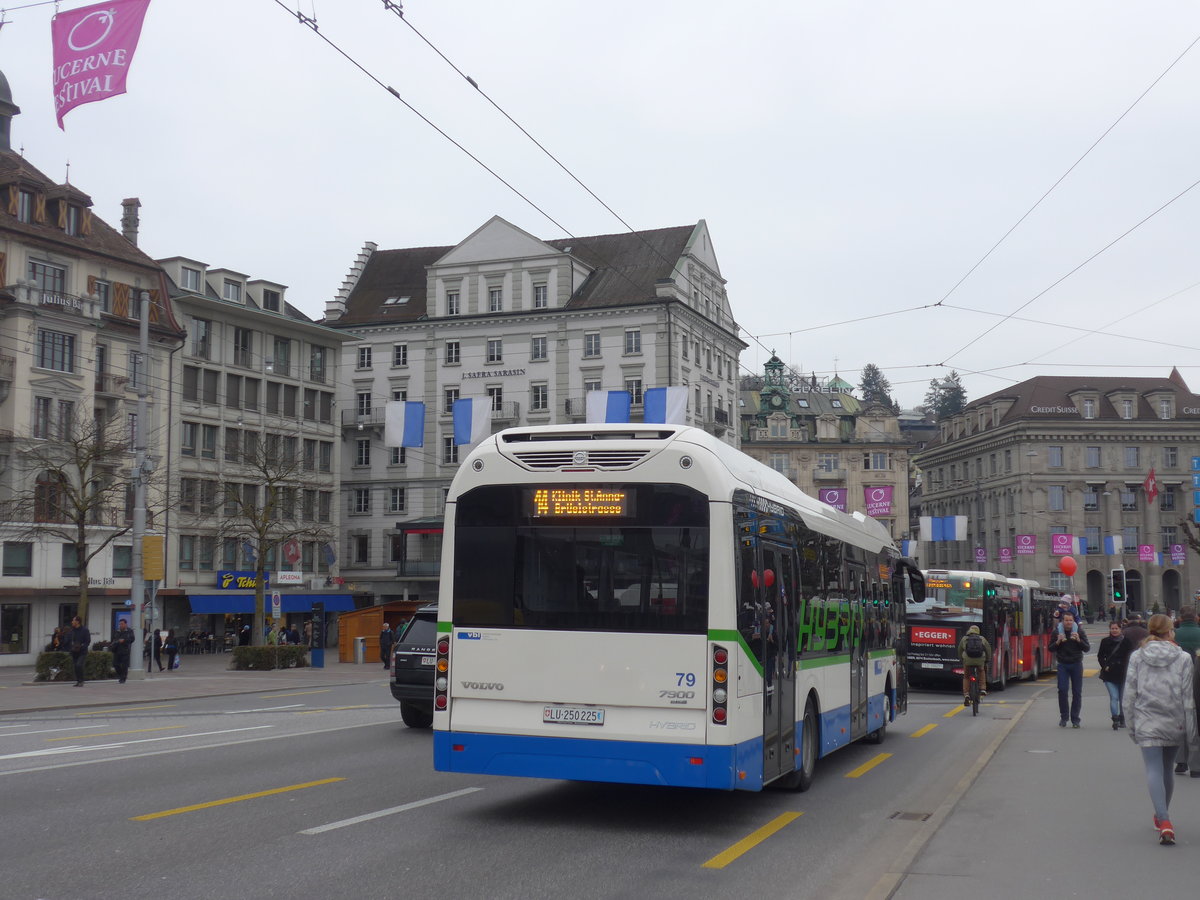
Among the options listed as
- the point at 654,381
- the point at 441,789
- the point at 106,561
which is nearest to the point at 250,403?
the point at 106,561

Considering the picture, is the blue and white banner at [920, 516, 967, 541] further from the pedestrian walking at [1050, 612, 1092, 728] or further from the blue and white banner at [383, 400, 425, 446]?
the pedestrian walking at [1050, 612, 1092, 728]

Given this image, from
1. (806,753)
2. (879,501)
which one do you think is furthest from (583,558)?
(879,501)

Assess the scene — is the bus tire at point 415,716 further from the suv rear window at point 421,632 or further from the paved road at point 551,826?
the paved road at point 551,826

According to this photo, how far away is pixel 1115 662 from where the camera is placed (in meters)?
18.1

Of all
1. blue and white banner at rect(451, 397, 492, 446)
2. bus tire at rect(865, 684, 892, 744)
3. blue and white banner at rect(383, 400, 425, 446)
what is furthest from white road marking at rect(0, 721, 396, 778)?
blue and white banner at rect(383, 400, 425, 446)

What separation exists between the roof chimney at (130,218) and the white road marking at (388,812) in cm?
5794

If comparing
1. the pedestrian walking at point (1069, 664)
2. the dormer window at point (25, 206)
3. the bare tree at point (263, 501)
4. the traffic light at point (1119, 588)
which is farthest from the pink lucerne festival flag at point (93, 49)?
the traffic light at point (1119, 588)

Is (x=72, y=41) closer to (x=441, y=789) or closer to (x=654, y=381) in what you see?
(x=441, y=789)

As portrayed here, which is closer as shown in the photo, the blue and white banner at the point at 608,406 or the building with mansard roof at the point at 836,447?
the blue and white banner at the point at 608,406

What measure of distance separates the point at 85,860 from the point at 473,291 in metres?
67.5

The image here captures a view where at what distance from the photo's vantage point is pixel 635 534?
10109 millimetres

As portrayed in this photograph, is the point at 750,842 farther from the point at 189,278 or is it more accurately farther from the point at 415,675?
the point at 189,278

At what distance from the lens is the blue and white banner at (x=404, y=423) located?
134 feet

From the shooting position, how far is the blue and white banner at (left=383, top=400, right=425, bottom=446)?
40.8 m
